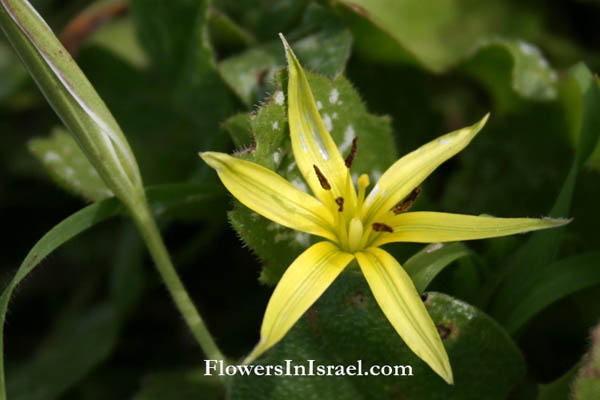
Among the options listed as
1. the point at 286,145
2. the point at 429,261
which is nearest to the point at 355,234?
the point at 429,261

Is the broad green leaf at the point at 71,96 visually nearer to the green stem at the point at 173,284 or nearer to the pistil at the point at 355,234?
the green stem at the point at 173,284

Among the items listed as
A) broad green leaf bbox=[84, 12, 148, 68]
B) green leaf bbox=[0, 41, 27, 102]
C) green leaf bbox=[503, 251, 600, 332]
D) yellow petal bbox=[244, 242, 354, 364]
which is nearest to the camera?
yellow petal bbox=[244, 242, 354, 364]

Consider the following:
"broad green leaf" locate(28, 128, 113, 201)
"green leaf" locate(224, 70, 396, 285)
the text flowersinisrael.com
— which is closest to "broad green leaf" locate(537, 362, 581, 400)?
the text flowersinisrael.com

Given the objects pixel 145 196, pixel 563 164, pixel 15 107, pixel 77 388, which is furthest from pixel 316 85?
pixel 15 107

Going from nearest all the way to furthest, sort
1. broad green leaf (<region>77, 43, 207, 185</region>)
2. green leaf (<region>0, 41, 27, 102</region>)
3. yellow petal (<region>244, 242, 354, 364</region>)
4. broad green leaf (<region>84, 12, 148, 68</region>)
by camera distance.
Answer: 1. yellow petal (<region>244, 242, 354, 364</region>)
2. broad green leaf (<region>77, 43, 207, 185</region>)
3. green leaf (<region>0, 41, 27, 102</region>)
4. broad green leaf (<region>84, 12, 148, 68</region>)

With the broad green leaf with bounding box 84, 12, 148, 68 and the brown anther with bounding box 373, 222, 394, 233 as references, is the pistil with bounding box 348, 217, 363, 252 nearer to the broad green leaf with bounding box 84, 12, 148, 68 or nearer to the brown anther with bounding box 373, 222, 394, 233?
the brown anther with bounding box 373, 222, 394, 233

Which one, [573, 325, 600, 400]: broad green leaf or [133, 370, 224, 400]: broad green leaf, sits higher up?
[573, 325, 600, 400]: broad green leaf

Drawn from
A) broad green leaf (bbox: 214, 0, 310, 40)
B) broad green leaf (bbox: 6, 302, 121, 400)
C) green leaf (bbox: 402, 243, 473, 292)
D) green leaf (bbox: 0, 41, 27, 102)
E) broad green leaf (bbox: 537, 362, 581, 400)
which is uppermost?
broad green leaf (bbox: 214, 0, 310, 40)

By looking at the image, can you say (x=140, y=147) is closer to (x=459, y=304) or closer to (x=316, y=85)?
(x=316, y=85)
